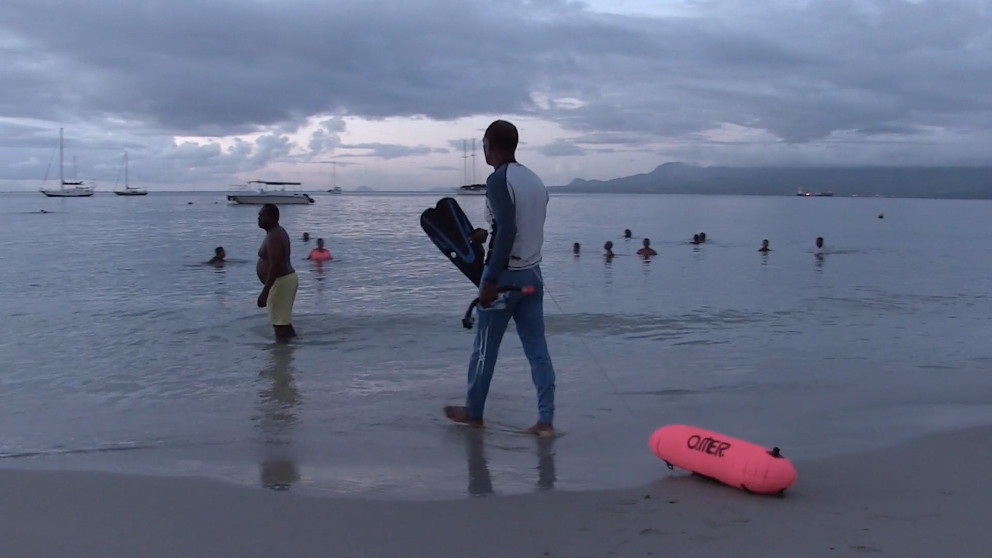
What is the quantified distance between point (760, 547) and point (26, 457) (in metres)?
4.76

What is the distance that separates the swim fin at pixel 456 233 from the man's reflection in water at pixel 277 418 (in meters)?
1.93

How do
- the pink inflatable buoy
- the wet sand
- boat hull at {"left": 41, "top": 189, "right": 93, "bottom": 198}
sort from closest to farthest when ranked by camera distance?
1. the wet sand
2. the pink inflatable buoy
3. boat hull at {"left": 41, "top": 189, "right": 93, "bottom": 198}

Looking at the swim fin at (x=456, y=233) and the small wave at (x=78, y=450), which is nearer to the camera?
the small wave at (x=78, y=450)

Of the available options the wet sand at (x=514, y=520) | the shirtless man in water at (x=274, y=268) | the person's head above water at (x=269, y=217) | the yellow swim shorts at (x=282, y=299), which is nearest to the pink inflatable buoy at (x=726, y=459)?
the wet sand at (x=514, y=520)

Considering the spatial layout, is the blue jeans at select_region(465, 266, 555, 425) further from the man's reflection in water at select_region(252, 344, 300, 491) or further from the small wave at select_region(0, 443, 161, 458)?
the small wave at select_region(0, 443, 161, 458)

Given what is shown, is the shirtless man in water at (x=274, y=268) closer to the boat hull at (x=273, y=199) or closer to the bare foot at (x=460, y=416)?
the bare foot at (x=460, y=416)

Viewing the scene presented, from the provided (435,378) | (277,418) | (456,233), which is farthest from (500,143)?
(435,378)

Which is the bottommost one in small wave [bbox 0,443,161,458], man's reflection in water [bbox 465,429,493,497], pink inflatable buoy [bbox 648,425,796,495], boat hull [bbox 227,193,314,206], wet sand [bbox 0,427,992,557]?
small wave [bbox 0,443,161,458]

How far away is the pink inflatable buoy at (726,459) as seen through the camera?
14.4 ft

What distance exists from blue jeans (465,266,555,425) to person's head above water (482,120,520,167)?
0.83 meters

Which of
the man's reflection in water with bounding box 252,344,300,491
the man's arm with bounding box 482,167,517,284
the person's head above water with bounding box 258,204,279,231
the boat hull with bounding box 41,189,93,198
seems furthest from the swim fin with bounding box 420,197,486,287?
the boat hull with bounding box 41,189,93,198

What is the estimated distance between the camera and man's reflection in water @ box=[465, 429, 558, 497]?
471 centimetres

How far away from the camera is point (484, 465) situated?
5188mm

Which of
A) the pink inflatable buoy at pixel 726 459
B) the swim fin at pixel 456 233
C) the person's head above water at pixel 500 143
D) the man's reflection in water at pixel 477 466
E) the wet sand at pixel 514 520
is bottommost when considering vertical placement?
the man's reflection in water at pixel 477 466
